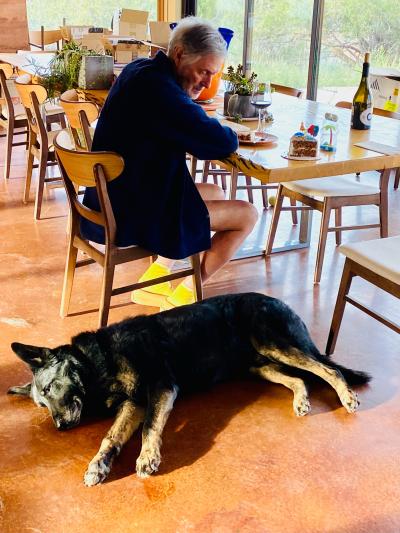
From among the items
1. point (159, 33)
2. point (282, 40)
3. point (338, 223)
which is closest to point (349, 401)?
point (338, 223)

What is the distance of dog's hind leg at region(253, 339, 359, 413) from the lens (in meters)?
2.25

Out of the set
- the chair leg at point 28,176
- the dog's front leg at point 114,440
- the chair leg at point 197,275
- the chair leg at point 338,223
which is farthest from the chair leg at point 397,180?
the dog's front leg at point 114,440

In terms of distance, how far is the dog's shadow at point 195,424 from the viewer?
2.02m

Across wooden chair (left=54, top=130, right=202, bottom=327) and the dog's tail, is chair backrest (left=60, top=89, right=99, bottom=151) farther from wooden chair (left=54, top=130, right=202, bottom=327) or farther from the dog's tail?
the dog's tail

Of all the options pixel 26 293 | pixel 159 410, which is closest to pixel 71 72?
Result: pixel 26 293

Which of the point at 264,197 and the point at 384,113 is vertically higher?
the point at 384,113

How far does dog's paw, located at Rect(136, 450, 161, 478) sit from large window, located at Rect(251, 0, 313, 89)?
4.60 m

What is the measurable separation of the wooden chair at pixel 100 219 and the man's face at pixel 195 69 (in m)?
0.42

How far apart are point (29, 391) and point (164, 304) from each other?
0.87 m

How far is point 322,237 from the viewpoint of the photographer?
10.5ft

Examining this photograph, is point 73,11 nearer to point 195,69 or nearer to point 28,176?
point 28,176

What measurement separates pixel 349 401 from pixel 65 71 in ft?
9.14

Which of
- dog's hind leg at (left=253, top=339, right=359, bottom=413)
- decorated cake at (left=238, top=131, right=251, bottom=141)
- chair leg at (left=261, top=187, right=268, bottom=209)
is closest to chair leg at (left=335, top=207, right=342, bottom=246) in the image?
chair leg at (left=261, top=187, right=268, bottom=209)

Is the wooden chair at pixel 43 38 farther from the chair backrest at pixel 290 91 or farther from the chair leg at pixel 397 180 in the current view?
the chair leg at pixel 397 180
